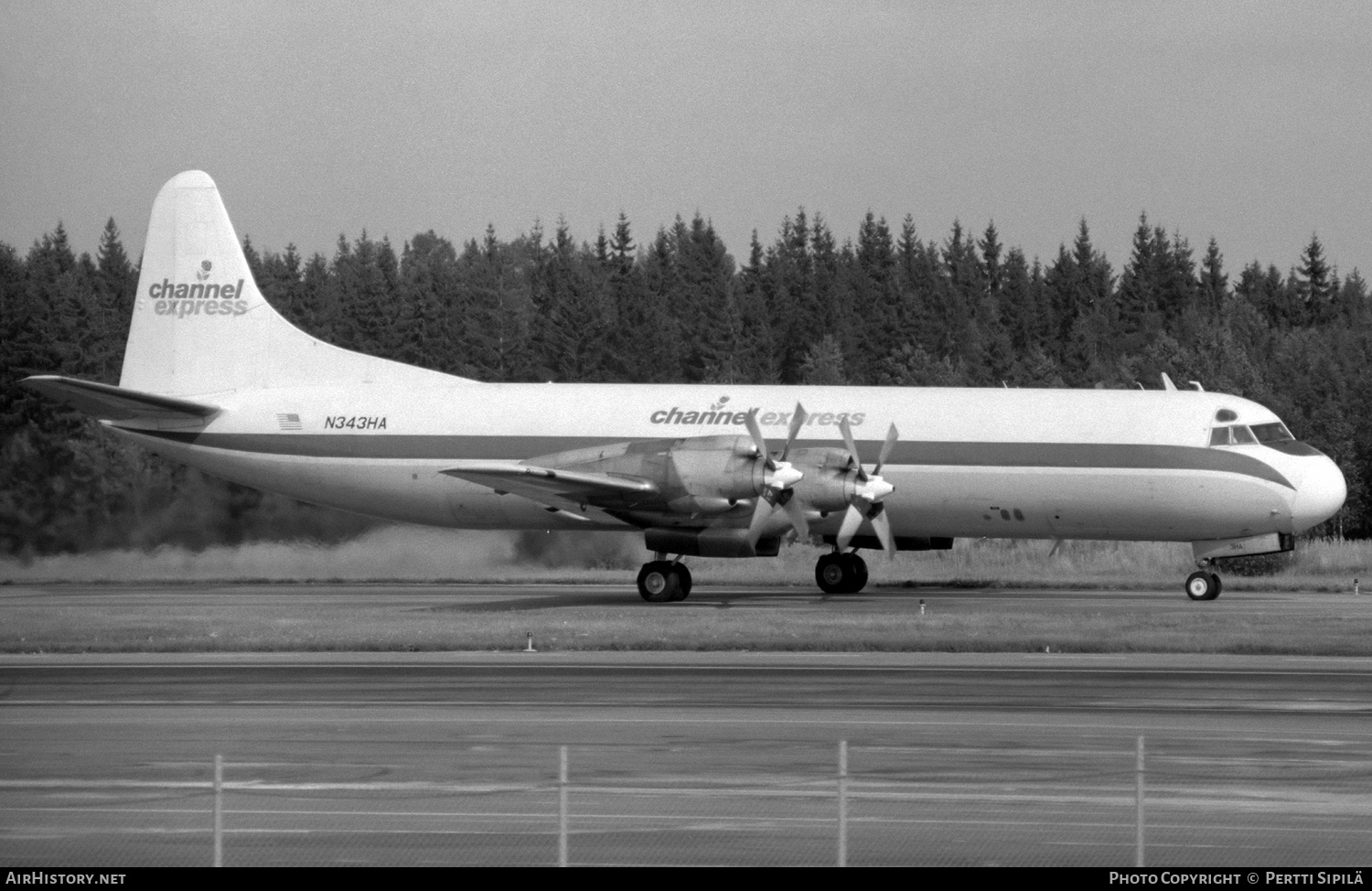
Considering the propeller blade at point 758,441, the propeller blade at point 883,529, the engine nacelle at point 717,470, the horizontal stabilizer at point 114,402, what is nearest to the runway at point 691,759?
the engine nacelle at point 717,470

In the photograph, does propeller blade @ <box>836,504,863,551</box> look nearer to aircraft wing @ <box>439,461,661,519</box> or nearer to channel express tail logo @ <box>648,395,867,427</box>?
channel express tail logo @ <box>648,395,867,427</box>

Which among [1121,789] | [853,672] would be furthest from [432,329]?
[1121,789]

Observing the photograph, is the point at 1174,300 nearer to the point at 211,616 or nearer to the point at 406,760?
the point at 211,616

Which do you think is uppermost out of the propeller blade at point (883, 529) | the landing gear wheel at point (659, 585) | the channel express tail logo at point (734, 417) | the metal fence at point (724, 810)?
the channel express tail logo at point (734, 417)

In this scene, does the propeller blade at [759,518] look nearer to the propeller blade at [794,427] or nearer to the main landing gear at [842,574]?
the propeller blade at [794,427]

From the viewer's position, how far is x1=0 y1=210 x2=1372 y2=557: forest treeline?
4588cm

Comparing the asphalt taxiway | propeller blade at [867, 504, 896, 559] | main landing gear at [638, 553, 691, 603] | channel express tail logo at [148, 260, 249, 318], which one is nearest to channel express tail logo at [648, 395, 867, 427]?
propeller blade at [867, 504, 896, 559]

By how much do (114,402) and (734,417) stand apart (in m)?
14.8

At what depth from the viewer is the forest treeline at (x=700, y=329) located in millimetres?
45875

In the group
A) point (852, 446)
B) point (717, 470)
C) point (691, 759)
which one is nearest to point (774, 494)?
point (717, 470)

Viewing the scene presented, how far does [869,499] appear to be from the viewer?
35.8 meters

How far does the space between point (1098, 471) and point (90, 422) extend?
45633 millimetres

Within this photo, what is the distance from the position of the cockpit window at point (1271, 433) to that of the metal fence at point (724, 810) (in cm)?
2116

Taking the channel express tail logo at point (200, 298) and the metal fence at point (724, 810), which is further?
the channel express tail logo at point (200, 298)
